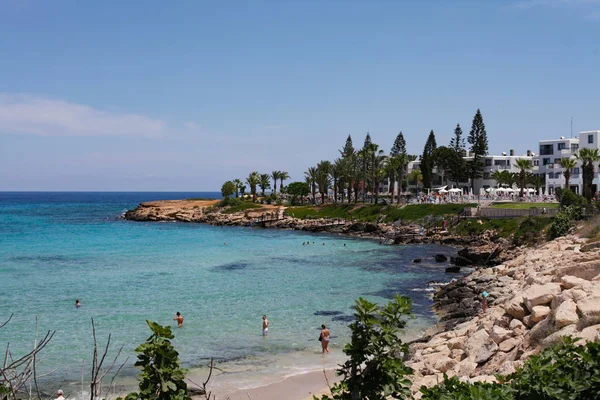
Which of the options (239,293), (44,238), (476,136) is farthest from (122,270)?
(476,136)

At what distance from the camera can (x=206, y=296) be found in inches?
1430

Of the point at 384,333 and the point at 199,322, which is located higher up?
the point at 384,333

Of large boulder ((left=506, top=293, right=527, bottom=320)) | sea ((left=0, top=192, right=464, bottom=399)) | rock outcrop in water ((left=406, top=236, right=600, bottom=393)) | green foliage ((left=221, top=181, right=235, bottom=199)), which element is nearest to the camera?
rock outcrop in water ((left=406, top=236, right=600, bottom=393))

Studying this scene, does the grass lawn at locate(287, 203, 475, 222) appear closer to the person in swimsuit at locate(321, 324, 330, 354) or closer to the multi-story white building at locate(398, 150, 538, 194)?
the multi-story white building at locate(398, 150, 538, 194)

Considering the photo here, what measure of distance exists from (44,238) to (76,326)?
179ft

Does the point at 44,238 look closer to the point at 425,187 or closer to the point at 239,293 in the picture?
the point at 239,293

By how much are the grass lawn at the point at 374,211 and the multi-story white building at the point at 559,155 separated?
1758 cm

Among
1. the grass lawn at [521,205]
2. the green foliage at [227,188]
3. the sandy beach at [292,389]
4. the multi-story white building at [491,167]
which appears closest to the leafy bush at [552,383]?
the sandy beach at [292,389]

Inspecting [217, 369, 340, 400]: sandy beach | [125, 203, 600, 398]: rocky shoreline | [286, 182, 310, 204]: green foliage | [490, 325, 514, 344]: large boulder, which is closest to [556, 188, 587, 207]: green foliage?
[125, 203, 600, 398]: rocky shoreline

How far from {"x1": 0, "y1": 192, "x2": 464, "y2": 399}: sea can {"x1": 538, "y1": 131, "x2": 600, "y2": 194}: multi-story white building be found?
30.8 metres

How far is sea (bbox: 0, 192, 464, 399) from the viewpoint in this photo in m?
22.6

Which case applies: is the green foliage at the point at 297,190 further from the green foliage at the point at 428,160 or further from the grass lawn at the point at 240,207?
the green foliage at the point at 428,160

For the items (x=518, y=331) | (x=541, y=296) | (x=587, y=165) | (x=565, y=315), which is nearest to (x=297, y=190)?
(x=587, y=165)

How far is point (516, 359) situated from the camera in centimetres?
1575
